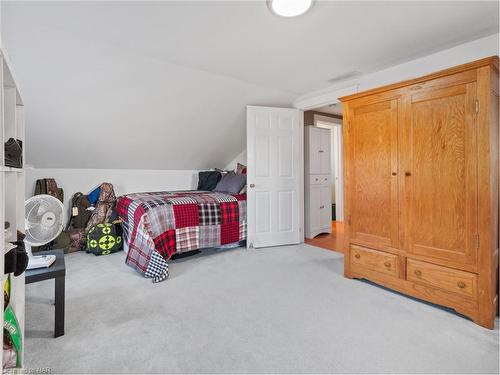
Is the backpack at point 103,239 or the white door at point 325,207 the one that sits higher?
the white door at point 325,207

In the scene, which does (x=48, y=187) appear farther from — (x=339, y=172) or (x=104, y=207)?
(x=339, y=172)

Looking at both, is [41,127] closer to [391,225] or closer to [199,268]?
[199,268]

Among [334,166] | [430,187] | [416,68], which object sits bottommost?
[430,187]

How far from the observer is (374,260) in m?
2.37

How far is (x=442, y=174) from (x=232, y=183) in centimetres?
265

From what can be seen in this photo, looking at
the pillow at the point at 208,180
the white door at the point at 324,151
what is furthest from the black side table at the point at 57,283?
the white door at the point at 324,151

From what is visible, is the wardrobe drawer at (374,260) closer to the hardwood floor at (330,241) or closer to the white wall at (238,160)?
the hardwood floor at (330,241)

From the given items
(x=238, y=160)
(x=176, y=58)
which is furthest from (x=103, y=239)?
(x=238, y=160)

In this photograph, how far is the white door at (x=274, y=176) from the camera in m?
3.65

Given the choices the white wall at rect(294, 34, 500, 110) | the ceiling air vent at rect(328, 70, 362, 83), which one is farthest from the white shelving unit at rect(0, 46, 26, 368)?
the white wall at rect(294, 34, 500, 110)

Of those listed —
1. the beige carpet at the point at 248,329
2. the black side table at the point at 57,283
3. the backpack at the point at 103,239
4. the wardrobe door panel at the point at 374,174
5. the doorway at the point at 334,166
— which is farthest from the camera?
the doorway at the point at 334,166

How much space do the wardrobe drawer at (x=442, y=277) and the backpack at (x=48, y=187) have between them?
4138 millimetres

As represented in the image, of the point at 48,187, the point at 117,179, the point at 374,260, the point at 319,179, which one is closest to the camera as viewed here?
the point at 374,260

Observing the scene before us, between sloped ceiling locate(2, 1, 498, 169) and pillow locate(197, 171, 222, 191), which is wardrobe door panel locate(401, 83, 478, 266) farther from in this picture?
pillow locate(197, 171, 222, 191)
